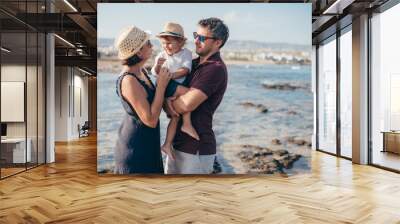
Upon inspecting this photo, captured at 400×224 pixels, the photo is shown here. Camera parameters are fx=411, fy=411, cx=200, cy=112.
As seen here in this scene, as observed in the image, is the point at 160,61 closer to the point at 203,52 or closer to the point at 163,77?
the point at 163,77

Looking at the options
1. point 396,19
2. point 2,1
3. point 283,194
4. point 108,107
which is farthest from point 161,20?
point 396,19

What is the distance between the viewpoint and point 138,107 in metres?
6.44

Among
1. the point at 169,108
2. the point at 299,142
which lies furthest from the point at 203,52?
the point at 299,142

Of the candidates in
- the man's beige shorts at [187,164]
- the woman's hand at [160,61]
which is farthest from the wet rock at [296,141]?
the woman's hand at [160,61]

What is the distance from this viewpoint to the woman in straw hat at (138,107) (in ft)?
21.1

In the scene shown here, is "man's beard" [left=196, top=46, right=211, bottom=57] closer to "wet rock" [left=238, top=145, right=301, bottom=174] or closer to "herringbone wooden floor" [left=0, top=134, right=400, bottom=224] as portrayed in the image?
"wet rock" [left=238, top=145, right=301, bottom=174]

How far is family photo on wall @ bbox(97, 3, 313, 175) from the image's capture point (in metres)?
6.45

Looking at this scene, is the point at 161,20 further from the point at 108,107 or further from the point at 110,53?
the point at 108,107

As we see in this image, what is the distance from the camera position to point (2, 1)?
20.5 feet

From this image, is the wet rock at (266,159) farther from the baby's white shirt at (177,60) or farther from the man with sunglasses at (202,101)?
the baby's white shirt at (177,60)

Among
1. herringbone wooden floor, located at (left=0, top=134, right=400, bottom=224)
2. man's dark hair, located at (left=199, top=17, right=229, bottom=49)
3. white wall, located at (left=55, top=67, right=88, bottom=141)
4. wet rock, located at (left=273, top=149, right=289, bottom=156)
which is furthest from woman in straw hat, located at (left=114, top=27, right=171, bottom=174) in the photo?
white wall, located at (left=55, top=67, right=88, bottom=141)

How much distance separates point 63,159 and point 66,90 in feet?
23.0

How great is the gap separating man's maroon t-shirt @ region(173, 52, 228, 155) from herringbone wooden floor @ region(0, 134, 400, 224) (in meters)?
0.52

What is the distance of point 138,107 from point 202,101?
1.01 m
